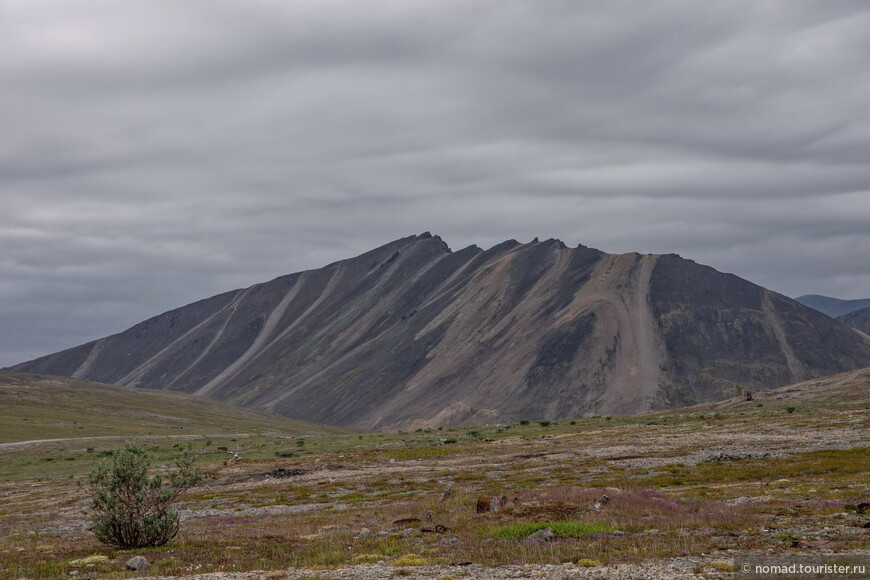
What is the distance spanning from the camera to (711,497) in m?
36.0

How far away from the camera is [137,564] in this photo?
2388 centimetres

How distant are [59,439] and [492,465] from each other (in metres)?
80.0

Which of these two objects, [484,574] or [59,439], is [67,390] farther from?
[484,574]

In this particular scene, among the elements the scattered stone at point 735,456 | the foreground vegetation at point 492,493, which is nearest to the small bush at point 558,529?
the foreground vegetation at point 492,493

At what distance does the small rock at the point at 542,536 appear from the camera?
83.6 feet

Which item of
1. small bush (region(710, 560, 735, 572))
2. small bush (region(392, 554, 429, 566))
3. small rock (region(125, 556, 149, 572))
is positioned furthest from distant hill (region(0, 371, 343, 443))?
small bush (region(710, 560, 735, 572))

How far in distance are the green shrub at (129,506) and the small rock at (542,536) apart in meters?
15.4

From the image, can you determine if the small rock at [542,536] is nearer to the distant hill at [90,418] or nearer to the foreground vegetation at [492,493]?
the foreground vegetation at [492,493]

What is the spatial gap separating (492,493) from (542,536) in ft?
62.9

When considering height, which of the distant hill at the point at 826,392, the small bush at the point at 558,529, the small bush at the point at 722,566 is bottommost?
the distant hill at the point at 826,392

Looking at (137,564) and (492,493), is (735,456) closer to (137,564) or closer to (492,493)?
(492,493)

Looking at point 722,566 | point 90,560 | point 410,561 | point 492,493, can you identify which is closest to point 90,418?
point 492,493

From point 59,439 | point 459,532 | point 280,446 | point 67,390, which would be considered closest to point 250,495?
point 459,532

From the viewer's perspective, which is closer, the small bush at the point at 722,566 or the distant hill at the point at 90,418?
the small bush at the point at 722,566
